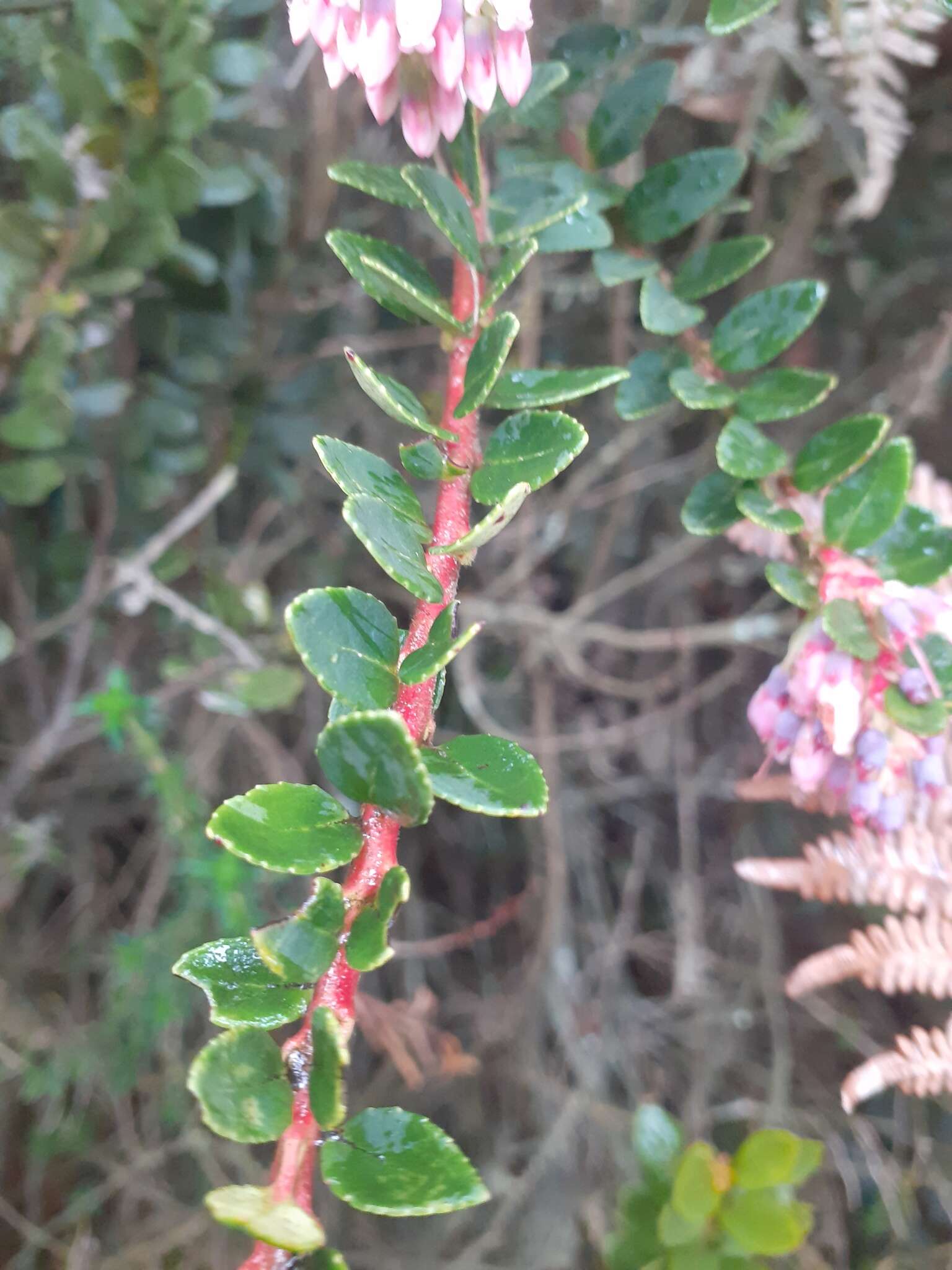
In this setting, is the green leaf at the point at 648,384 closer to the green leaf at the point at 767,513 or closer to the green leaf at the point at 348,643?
the green leaf at the point at 767,513

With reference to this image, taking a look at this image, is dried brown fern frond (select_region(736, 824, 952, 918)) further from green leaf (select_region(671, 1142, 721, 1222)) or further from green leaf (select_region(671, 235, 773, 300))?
green leaf (select_region(671, 235, 773, 300))

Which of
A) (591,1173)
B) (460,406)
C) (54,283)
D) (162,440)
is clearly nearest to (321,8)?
(460,406)

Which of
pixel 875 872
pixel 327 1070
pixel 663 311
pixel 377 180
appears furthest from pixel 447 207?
pixel 875 872

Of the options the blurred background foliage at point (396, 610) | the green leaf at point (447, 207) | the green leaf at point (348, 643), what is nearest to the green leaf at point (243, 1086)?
the green leaf at point (348, 643)

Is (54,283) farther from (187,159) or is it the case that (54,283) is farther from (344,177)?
(344,177)

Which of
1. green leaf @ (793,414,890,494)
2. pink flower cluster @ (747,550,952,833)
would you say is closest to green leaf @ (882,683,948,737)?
pink flower cluster @ (747,550,952,833)
